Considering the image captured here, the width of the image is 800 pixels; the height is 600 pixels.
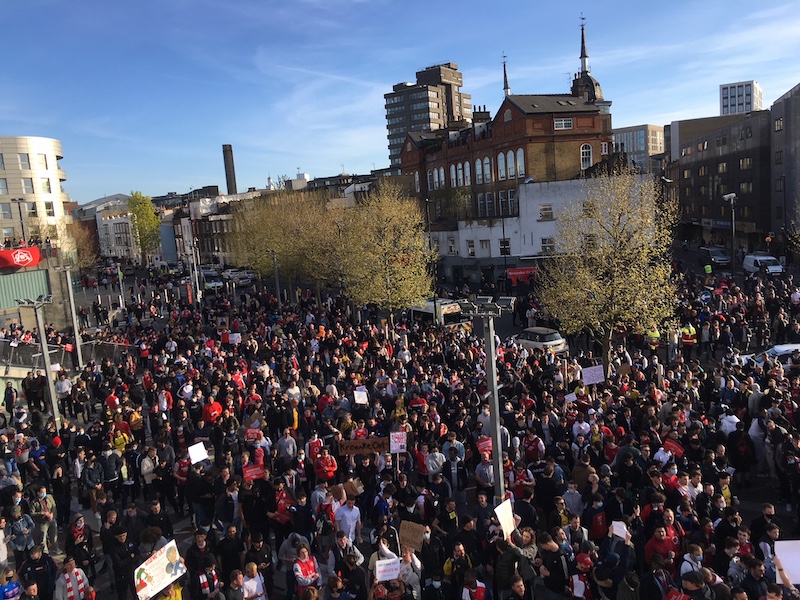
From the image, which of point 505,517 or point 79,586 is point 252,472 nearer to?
point 79,586

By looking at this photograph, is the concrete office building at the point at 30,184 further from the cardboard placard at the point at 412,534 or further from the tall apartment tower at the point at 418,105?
the tall apartment tower at the point at 418,105

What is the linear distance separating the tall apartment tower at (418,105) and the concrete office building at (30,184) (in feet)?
233

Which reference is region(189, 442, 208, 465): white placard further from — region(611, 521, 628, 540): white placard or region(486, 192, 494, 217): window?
region(486, 192, 494, 217): window

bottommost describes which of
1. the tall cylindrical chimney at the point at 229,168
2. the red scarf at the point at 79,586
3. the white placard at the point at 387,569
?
the red scarf at the point at 79,586

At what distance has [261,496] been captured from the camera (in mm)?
10578

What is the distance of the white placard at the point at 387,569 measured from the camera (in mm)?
8086

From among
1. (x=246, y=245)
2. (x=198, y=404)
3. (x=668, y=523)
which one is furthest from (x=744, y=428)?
(x=246, y=245)

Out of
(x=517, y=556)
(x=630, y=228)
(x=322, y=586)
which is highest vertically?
(x=630, y=228)

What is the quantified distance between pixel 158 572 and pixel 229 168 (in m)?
115

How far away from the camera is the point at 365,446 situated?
12.4m

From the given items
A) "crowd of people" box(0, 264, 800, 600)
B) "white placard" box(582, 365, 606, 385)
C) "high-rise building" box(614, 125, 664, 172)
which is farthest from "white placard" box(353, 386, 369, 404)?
"high-rise building" box(614, 125, 664, 172)

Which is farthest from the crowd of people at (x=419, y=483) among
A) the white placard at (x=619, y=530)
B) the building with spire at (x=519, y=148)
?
the building with spire at (x=519, y=148)

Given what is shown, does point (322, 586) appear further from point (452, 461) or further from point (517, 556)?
point (452, 461)

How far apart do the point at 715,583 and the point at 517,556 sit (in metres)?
2.32
